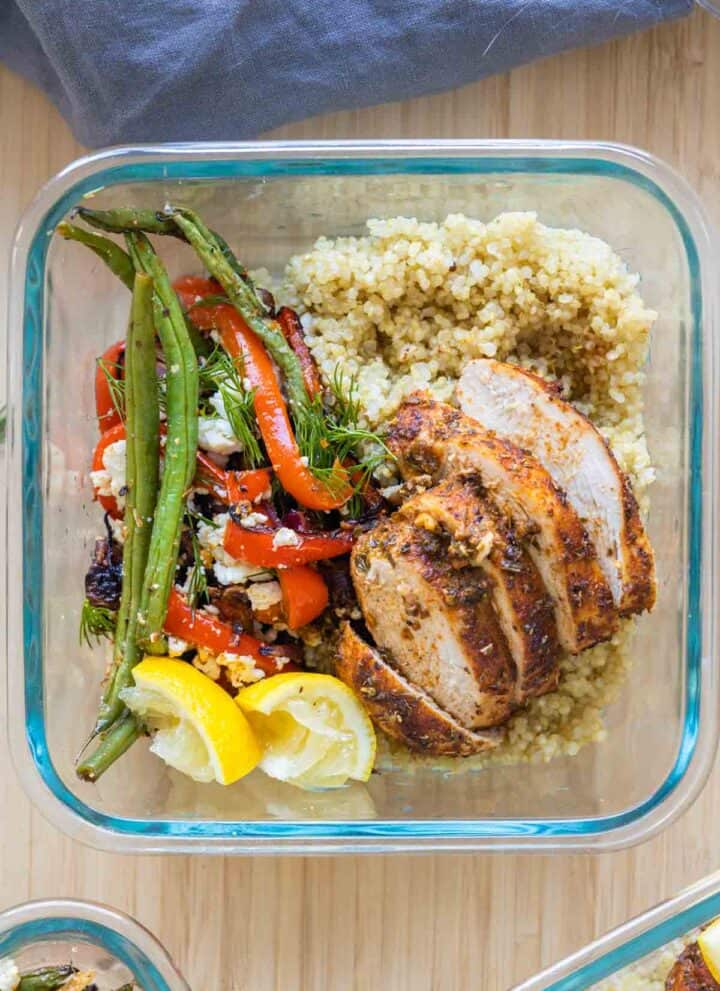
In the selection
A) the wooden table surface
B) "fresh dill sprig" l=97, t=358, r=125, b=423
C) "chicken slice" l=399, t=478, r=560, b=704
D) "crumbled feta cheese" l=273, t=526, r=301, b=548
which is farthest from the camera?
the wooden table surface

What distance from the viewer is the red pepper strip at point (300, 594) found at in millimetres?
2242

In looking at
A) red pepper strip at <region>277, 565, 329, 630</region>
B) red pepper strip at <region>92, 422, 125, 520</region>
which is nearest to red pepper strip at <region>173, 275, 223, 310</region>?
red pepper strip at <region>92, 422, 125, 520</region>

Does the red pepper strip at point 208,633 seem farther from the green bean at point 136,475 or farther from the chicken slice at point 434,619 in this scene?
the chicken slice at point 434,619

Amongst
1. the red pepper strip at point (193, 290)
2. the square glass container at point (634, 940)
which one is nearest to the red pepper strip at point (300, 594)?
the red pepper strip at point (193, 290)

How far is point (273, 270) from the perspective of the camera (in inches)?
97.0

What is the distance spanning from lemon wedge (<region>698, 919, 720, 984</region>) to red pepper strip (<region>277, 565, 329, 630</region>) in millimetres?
997

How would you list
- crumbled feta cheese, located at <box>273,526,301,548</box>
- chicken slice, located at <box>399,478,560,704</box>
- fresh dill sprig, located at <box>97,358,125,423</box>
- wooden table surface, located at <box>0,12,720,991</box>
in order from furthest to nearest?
wooden table surface, located at <box>0,12,720,991</box>
fresh dill sprig, located at <box>97,358,125,423</box>
crumbled feta cheese, located at <box>273,526,301,548</box>
chicken slice, located at <box>399,478,560,704</box>

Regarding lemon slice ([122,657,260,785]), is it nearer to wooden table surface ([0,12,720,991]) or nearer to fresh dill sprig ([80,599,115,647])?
fresh dill sprig ([80,599,115,647])

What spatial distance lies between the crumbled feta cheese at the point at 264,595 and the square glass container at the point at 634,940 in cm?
92

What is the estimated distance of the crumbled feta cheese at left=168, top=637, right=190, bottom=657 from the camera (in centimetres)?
225

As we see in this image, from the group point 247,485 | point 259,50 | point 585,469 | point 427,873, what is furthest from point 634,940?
point 259,50

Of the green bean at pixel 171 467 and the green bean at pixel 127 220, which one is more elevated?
the green bean at pixel 127 220

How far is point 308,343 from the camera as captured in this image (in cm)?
233

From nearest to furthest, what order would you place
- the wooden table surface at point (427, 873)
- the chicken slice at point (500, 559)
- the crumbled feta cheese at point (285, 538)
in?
the chicken slice at point (500, 559)
the crumbled feta cheese at point (285, 538)
the wooden table surface at point (427, 873)
